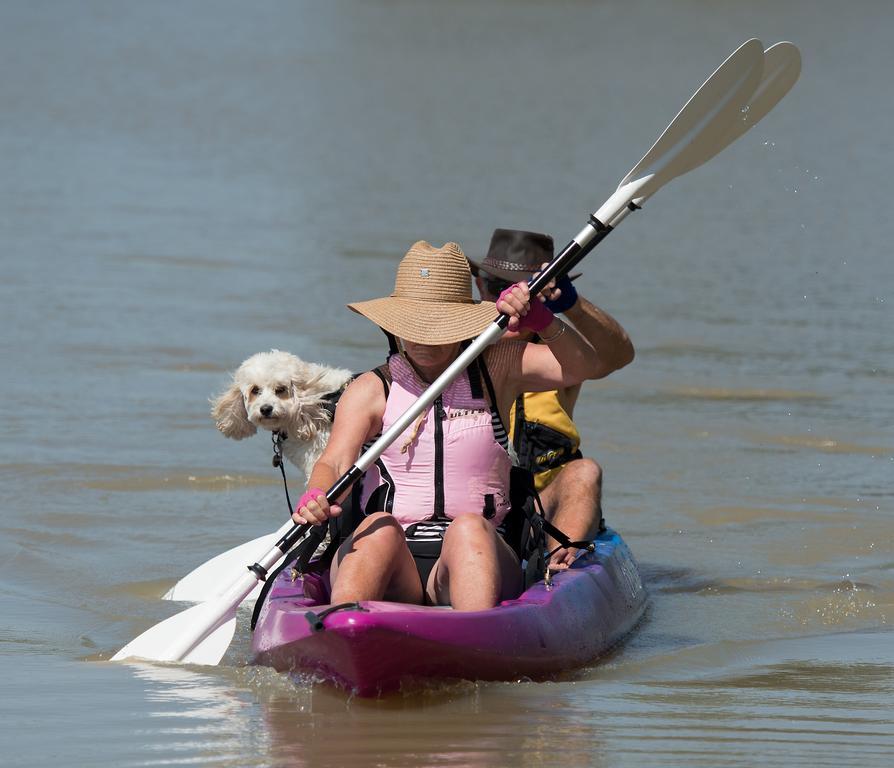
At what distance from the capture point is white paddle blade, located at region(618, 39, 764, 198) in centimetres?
592

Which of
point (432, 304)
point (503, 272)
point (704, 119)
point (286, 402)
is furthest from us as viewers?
point (286, 402)

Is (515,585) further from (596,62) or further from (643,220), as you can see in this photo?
(596,62)

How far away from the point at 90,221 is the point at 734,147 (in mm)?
10178

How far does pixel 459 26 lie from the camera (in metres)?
42.7

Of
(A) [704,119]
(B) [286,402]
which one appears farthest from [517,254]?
(B) [286,402]

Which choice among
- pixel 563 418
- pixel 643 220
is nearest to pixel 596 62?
pixel 643 220

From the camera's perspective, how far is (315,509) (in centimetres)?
527

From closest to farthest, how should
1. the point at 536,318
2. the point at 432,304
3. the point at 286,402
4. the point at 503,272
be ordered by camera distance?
the point at 536,318, the point at 432,304, the point at 503,272, the point at 286,402

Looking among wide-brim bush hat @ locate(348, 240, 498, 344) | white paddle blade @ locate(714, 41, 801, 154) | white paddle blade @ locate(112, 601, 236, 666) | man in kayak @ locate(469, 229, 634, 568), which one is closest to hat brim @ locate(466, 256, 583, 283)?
man in kayak @ locate(469, 229, 634, 568)

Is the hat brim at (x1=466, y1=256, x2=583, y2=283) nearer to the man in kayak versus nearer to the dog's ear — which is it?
the man in kayak

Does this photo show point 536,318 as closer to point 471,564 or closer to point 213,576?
point 471,564

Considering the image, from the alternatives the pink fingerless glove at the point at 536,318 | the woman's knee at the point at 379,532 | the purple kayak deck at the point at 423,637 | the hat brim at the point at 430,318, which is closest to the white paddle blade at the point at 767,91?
the pink fingerless glove at the point at 536,318

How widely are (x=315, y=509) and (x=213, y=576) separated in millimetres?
1713

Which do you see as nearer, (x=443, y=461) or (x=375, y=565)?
(x=375, y=565)
